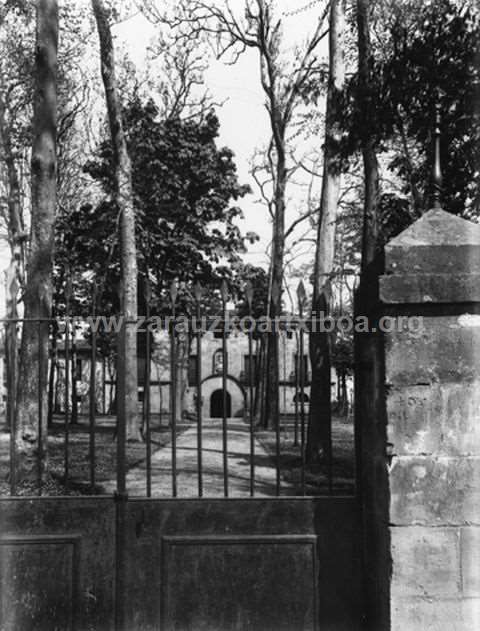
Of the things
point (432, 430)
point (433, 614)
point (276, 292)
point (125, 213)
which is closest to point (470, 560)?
point (433, 614)

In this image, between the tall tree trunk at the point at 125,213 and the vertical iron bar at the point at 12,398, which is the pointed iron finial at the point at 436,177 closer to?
the vertical iron bar at the point at 12,398

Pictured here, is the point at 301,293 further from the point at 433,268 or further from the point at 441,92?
the point at 441,92

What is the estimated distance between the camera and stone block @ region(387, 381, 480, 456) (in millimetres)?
4012

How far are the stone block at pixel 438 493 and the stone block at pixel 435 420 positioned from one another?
80 mm

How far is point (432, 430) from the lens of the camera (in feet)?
13.2

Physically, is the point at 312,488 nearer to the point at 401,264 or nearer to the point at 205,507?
the point at 205,507

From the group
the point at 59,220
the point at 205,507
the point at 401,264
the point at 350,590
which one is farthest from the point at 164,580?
the point at 59,220

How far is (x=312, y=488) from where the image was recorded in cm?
852

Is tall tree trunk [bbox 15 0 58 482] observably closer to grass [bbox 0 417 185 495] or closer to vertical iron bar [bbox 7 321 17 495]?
grass [bbox 0 417 185 495]

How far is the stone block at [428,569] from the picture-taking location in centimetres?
396

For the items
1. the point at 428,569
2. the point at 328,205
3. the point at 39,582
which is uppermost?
the point at 328,205

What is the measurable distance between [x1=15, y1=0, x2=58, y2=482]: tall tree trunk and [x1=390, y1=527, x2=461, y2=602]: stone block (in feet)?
12.5

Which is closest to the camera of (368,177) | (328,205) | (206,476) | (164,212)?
(206,476)

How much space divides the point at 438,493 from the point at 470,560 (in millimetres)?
409
